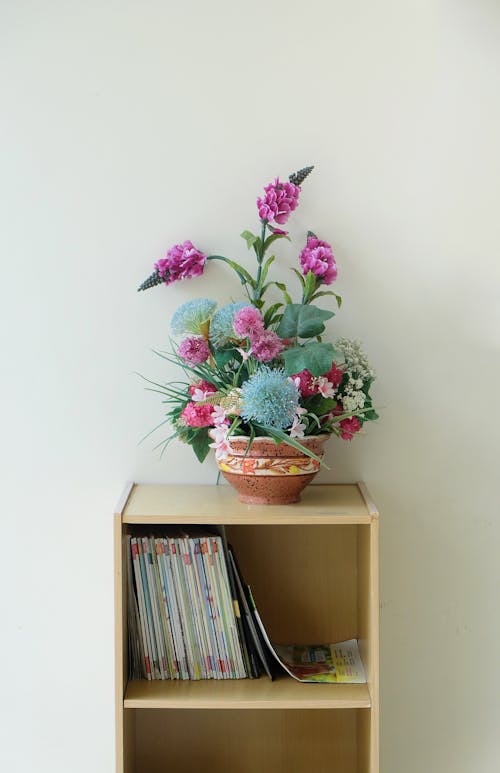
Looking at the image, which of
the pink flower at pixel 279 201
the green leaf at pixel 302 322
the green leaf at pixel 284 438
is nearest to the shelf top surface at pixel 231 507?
the green leaf at pixel 284 438

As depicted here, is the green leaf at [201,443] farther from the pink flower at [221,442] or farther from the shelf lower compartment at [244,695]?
the shelf lower compartment at [244,695]

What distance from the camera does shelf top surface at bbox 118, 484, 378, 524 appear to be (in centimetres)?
145

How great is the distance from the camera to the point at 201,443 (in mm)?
1587

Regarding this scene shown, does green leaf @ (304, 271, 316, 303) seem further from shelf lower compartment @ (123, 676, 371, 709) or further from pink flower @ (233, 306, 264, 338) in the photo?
shelf lower compartment @ (123, 676, 371, 709)

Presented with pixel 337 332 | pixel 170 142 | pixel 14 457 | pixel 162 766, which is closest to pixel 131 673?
pixel 162 766

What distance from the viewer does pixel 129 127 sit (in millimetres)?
1722

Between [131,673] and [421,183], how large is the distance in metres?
1.18

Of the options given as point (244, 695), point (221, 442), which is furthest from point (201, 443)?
point (244, 695)

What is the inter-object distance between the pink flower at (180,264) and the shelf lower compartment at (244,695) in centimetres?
81

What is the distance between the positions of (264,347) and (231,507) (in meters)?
0.31

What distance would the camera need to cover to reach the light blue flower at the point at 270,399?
1.41 m

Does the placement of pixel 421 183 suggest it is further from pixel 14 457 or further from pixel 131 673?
pixel 131 673

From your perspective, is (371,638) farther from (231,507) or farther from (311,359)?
(311,359)

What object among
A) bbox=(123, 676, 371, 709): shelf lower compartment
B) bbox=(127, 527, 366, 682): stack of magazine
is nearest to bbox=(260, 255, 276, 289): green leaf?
bbox=(127, 527, 366, 682): stack of magazine
